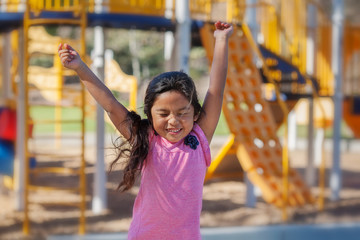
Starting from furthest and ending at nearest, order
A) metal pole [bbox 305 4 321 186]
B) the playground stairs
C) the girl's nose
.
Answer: metal pole [bbox 305 4 321 186]
the playground stairs
the girl's nose

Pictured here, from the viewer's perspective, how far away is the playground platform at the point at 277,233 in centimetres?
355

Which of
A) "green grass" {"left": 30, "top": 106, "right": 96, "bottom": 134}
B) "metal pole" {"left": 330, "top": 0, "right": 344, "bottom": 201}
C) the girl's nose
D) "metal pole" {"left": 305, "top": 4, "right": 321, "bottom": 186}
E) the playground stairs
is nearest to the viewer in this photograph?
the girl's nose

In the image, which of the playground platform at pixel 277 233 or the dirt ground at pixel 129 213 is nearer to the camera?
the playground platform at pixel 277 233

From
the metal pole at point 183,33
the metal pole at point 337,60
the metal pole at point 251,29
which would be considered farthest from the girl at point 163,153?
the metal pole at point 337,60

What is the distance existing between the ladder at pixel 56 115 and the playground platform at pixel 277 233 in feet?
5.87

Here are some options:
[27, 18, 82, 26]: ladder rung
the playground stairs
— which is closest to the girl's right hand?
[27, 18, 82, 26]: ladder rung

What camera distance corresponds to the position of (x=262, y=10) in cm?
1010

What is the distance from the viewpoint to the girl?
5.86 feet

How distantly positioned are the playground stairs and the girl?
4.32 metres

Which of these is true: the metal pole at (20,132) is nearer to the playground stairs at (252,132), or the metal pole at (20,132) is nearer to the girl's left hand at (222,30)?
the playground stairs at (252,132)

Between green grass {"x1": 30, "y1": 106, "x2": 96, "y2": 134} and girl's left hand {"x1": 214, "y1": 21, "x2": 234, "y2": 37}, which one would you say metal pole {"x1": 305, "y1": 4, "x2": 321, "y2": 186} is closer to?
girl's left hand {"x1": 214, "y1": 21, "x2": 234, "y2": 37}

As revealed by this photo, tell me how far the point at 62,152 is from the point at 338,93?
24.9 feet

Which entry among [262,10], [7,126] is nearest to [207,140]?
[7,126]

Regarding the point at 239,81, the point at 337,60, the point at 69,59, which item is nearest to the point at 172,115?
the point at 69,59
